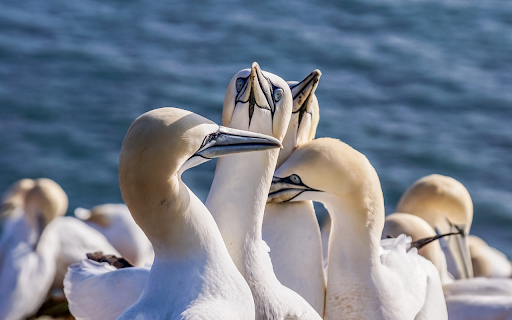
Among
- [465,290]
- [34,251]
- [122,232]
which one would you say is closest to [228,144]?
[465,290]

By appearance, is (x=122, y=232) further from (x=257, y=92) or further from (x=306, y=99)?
(x=257, y=92)

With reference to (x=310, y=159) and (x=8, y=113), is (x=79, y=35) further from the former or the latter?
(x=310, y=159)

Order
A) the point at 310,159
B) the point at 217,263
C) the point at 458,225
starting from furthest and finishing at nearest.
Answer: the point at 458,225, the point at 310,159, the point at 217,263

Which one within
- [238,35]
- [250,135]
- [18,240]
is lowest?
[18,240]

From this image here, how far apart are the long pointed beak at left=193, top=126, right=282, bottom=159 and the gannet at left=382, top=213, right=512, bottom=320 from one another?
2571 millimetres

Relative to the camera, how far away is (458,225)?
574cm

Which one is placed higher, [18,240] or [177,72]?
[177,72]

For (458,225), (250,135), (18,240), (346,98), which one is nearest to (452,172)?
(346,98)

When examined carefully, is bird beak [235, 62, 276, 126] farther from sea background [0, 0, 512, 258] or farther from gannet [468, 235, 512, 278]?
sea background [0, 0, 512, 258]

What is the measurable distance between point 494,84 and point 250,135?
24.3 ft

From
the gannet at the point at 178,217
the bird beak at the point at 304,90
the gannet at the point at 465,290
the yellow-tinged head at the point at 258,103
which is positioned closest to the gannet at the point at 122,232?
the gannet at the point at 465,290

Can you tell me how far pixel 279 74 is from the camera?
8.98 meters

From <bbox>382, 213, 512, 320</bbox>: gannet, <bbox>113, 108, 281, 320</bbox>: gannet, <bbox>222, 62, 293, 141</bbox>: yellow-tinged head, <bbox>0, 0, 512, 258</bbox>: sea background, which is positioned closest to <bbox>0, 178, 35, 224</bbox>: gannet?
<bbox>0, 0, 512, 258</bbox>: sea background

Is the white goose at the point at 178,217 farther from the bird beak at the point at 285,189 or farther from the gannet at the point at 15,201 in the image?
the gannet at the point at 15,201
